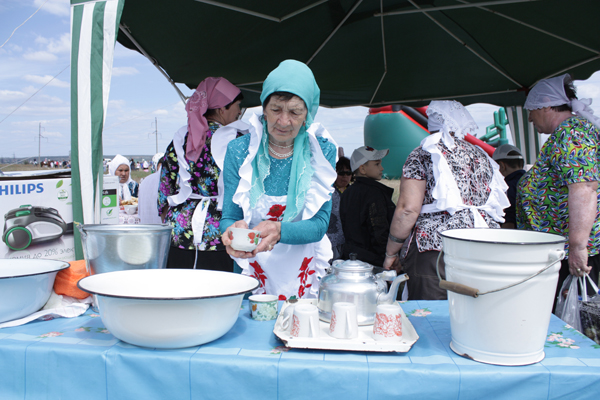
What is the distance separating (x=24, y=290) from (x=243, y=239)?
655mm

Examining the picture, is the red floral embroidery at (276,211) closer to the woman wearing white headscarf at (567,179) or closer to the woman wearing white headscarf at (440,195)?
the woman wearing white headscarf at (440,195)

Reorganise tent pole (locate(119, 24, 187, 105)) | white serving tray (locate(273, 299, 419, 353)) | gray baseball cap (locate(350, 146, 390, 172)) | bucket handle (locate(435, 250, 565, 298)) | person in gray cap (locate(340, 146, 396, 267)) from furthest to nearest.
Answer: gray baseball cap (locate(350, 146, 390, 172)), person in gray cap (locate(340, 146, 396, 267)), tent pole (locate(119, 24, 187, 105)), white serving tray (locate(273, 299, 419, 353)), bucket handle (locate(435, 250, 565, 298))

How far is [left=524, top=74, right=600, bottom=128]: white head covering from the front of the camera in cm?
218

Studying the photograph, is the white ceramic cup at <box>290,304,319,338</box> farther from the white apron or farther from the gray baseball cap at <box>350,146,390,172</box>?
the gray baseball cap at <box>350,146,390,172</box>

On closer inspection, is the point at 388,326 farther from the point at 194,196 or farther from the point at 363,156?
the point at 363,156

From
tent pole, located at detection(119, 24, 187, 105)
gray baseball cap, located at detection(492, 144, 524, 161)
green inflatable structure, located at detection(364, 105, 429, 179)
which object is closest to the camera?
tent pole, located at detection(119, 24, 187, 105)

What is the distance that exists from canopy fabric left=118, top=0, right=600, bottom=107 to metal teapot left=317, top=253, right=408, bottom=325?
8.01 feet

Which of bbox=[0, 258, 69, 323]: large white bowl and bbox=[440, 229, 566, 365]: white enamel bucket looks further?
bbox=[0, 258, 69, 323]: large white bowl

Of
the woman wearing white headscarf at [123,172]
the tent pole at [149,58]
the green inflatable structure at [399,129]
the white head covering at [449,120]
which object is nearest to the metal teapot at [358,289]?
the white head covering at [449,120]

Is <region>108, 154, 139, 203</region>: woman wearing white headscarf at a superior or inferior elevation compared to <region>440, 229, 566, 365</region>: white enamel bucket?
superior

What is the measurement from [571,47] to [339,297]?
3810 mm

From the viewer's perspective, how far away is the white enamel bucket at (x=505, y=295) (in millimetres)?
908

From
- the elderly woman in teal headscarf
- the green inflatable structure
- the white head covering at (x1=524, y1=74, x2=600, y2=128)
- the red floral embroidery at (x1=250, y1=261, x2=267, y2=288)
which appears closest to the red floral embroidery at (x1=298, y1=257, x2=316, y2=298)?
the elderly woman in teal headscarf

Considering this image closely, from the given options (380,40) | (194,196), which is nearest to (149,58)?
(194,196)
